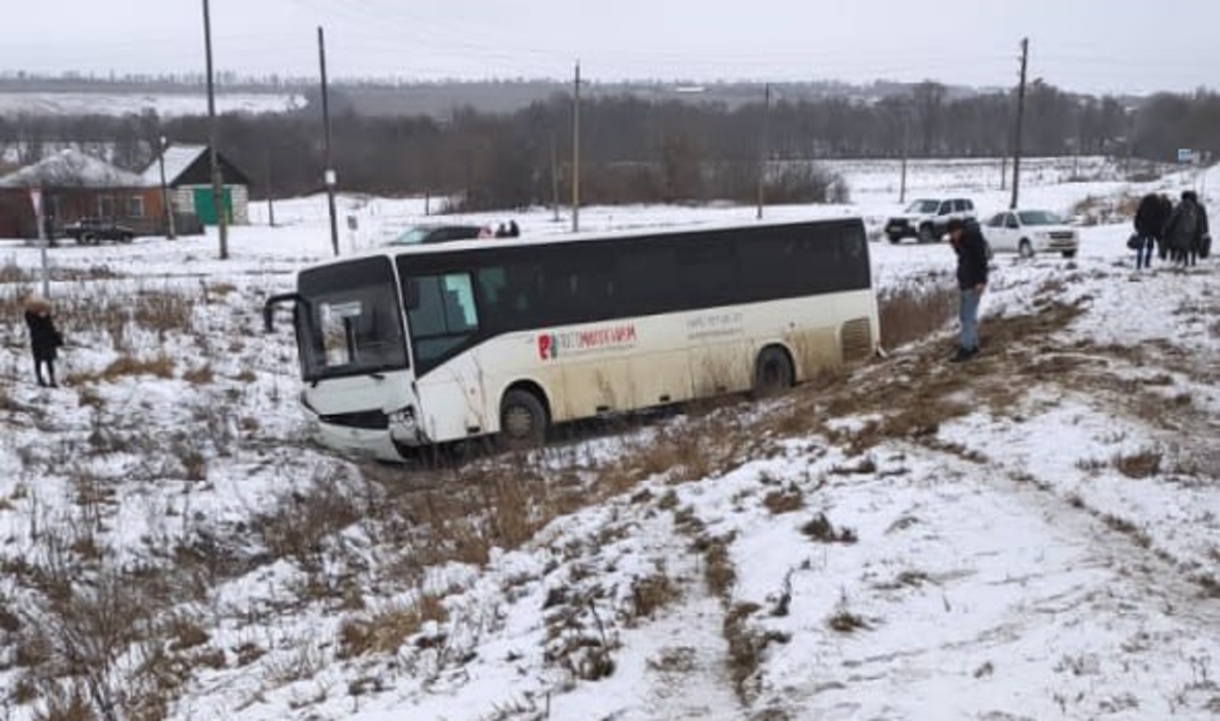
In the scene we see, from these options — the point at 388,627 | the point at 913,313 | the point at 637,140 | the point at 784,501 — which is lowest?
the point at 913,313

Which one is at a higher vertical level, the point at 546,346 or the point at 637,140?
the point at 637,140

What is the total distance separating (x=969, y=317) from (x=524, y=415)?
18.9 ft

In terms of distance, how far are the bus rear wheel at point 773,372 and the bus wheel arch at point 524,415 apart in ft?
12.0

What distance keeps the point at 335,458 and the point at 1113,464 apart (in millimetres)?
9775

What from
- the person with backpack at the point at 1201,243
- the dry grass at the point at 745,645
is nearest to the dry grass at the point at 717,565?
the dry grass at the point at 745,645

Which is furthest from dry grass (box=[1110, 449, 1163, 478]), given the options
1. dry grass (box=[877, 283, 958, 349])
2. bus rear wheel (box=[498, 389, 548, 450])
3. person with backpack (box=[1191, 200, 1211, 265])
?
person with backpack (box=[1191, 200, 1211, 265])

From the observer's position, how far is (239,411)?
18562mm

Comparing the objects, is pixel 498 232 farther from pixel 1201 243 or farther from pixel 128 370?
pixel 1201 243

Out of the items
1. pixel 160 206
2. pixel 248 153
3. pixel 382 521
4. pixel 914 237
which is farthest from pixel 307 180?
pixel 382 521

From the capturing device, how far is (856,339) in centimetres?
1888

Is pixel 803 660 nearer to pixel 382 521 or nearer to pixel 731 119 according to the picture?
pixel 382 521

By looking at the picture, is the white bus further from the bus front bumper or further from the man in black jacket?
the man in black jacket

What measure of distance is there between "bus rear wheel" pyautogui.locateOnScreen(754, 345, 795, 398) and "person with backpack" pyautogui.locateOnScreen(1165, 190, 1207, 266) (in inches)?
405

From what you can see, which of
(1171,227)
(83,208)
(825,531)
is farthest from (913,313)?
(83,208)
